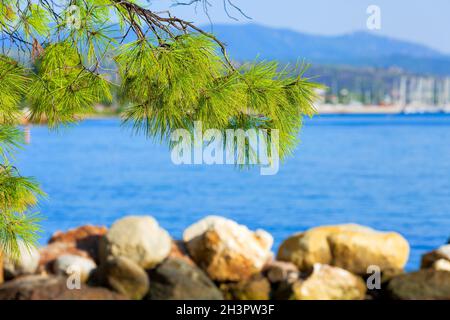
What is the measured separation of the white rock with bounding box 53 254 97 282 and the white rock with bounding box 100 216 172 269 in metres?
0.17

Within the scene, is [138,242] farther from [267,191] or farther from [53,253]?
[267,191]

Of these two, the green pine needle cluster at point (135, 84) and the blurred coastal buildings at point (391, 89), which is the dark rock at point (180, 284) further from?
the blurred coastal buildings at point (391, 89)

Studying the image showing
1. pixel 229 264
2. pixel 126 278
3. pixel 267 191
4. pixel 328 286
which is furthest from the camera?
pixel 267 191

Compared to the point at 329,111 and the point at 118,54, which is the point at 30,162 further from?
the point at 329,111

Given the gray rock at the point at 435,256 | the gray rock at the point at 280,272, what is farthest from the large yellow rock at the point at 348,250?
the gray rock at the point at 435,256

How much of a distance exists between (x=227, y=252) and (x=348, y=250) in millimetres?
1047

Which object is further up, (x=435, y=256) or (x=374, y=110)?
(x=374, y=110)

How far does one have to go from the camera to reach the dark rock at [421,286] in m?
6.61

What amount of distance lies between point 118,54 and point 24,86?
0.41 meters

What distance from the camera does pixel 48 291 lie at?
5957 millimetres

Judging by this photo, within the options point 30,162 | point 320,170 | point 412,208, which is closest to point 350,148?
point 320,170

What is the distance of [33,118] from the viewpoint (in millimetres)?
3428

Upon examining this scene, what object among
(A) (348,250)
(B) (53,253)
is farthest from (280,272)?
(B) (53,253)

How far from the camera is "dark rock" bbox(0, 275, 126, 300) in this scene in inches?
230
